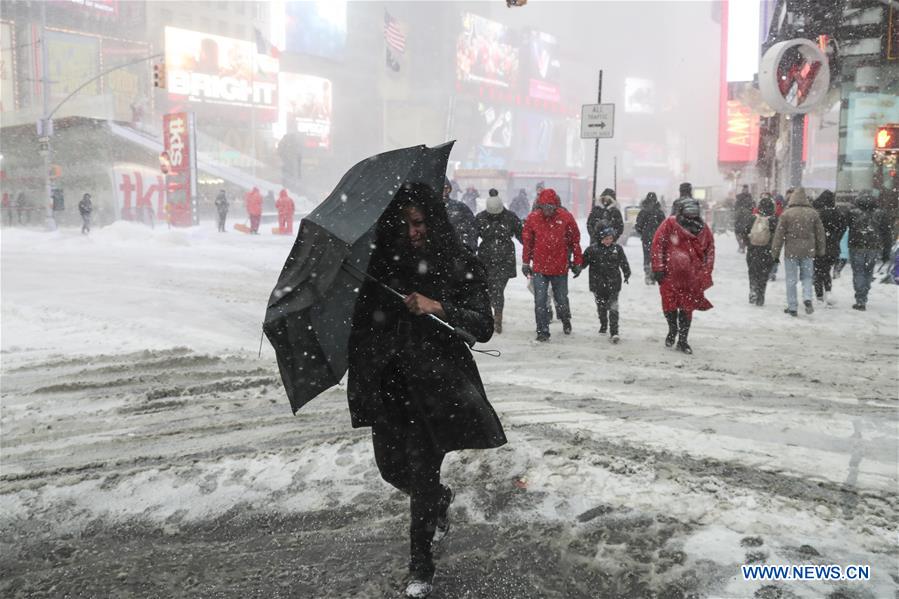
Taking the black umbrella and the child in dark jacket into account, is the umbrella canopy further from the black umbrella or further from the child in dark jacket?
the child in dark jacket

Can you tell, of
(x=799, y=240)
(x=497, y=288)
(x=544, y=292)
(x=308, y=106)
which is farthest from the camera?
(x=308, y=106)

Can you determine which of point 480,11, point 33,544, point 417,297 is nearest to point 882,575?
point 417,297

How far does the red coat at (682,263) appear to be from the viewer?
8.01 m

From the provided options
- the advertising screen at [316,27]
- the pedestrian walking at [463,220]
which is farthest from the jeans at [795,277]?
the advertising screen at [316,27]

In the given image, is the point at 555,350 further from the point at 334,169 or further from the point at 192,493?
the point at 334,169

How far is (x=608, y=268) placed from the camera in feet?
29.0

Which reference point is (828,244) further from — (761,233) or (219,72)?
(219,72)

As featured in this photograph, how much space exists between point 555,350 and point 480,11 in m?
113

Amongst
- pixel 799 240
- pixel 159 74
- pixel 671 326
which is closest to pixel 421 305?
pixel 671 326

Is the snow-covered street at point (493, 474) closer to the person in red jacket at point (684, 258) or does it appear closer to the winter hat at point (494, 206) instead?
the person in red jacket at point (684, 258)

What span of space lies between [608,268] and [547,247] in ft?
2.77

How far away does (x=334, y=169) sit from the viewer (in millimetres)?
85688

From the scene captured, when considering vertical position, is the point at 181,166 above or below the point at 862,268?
above

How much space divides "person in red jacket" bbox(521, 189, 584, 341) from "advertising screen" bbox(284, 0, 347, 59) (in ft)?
258
